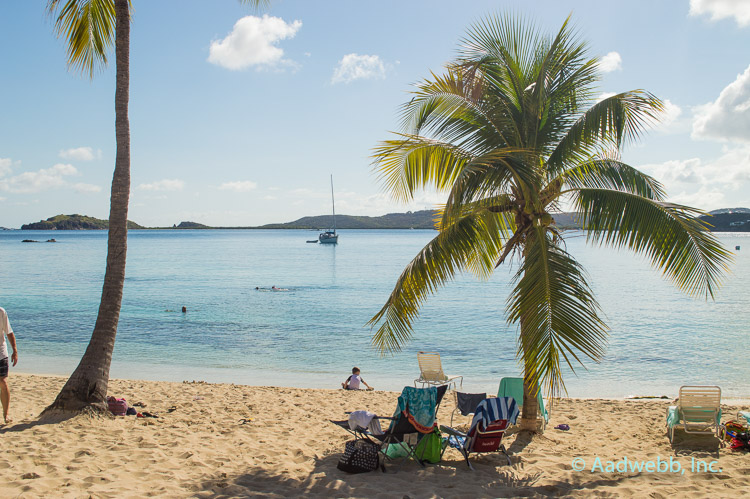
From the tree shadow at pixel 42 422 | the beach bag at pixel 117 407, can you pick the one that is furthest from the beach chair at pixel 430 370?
the tree shadow at pixel 42 422

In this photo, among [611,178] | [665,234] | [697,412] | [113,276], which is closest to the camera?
[665,234]

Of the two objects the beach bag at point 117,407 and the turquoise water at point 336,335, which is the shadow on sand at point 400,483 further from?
the turquoise water at point 336,335

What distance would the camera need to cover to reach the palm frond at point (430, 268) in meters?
6.47

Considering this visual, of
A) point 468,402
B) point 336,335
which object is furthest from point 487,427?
point 336,335

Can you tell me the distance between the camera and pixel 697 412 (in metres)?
6.61

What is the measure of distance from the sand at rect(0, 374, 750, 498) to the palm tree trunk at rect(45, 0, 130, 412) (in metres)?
0.37

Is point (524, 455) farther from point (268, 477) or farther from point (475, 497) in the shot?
point (268, 477)

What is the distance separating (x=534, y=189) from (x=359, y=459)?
356 centimetres

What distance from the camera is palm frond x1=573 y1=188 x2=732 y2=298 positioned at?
535 centimetres

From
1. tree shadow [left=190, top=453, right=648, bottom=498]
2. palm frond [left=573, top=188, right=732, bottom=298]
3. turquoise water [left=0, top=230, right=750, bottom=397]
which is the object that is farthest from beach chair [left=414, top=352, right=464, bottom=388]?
palm frond [left=573, top=188, right=732, bottom=298]

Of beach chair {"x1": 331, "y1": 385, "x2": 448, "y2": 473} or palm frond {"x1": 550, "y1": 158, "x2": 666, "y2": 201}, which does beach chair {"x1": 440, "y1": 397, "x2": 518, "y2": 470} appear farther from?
palm frond {"x1": 550, "y1": 158, "x2": 666, "y2": 201}

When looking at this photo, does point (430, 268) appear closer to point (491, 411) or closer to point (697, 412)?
point (491, 411)

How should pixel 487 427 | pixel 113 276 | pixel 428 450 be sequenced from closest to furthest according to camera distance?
1. pixel 487 427
2. pixel 428 450
3. pixel 113 276

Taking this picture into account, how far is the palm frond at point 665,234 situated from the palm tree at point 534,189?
12 mm
